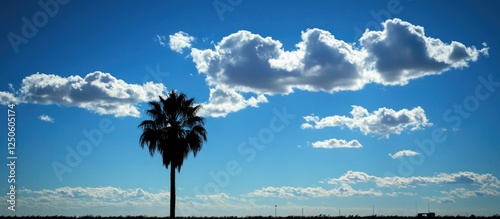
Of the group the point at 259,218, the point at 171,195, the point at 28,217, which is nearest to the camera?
the point at 171,195

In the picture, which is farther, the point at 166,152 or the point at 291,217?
the point at 291,217

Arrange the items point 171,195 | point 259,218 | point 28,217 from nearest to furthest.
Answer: point 171,195 < point 28,217 < point 259,218

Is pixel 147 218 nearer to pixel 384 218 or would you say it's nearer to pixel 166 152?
pixel 166 152

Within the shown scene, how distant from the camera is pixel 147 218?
5606cm

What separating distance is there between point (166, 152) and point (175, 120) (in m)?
2.97

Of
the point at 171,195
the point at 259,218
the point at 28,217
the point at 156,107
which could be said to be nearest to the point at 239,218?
the point at 259,218

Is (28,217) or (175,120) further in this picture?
(28,217)

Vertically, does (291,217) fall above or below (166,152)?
below

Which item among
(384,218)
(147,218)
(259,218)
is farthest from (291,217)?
(147,218)

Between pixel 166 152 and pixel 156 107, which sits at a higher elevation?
pixel 156 107

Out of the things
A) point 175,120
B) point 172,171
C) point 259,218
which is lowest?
point 259,218

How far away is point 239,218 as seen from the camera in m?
57.9

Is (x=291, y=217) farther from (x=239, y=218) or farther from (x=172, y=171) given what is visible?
(x=172, y=171)

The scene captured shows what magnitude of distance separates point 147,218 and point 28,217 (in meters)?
11.6
